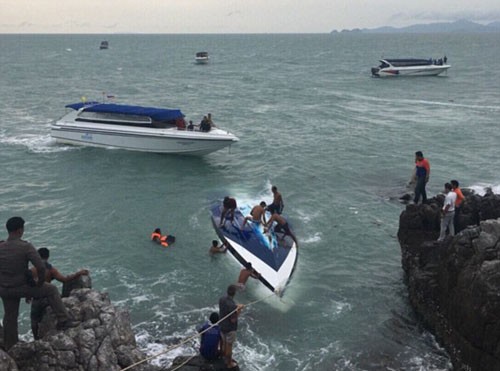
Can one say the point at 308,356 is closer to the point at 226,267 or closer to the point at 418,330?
the point at 418,330

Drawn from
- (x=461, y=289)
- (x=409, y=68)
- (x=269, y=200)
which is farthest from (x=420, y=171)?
(x=409, y=68)

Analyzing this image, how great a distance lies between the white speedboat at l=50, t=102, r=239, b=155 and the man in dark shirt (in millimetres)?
22611

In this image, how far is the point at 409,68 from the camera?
8894 centimetres

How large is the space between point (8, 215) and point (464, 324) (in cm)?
2056

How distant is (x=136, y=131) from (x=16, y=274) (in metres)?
24.6

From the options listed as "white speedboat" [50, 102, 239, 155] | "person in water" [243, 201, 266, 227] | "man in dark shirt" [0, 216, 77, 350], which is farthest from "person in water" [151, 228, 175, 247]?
"white speedboat" [50, 102, 239, 155]

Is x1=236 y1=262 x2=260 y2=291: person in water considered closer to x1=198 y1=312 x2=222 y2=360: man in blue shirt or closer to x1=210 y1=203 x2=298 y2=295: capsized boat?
x1=210 y1=203 x2=298 y2=295: capsized boat

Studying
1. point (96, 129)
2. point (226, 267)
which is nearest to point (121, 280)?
point (226, 267)

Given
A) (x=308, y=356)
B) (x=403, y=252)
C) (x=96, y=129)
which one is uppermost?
(x=96, y=129)

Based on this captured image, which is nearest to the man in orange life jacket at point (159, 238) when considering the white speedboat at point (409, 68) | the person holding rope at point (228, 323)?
the person holding rope at point (228, 323)

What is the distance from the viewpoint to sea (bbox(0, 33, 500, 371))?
15.6 m

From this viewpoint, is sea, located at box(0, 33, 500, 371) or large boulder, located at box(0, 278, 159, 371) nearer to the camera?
large boulder, located at box(0, 278, 159, 371)

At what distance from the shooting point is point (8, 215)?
2481cm

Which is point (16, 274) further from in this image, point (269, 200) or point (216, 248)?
point (269, 200)
